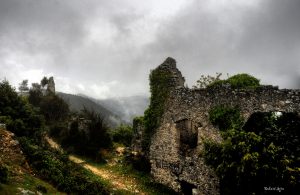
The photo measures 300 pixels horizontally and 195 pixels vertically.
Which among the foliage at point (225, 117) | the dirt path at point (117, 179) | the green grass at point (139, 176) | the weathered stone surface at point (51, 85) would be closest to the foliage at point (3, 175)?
the green grass at point (139, 176)

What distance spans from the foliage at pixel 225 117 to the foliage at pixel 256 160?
1.92m

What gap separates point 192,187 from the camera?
18.3 m

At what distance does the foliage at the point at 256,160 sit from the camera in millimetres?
11656

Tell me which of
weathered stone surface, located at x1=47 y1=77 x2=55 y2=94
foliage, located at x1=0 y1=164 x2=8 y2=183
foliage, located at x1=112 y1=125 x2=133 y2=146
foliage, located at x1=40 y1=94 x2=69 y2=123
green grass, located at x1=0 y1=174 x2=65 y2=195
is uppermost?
weathered stone surface, located at x1=47 y1=77 x2=55 y2=94

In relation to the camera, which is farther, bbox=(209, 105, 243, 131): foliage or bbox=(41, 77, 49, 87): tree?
bbox=(41, 77, 49, 87): tree

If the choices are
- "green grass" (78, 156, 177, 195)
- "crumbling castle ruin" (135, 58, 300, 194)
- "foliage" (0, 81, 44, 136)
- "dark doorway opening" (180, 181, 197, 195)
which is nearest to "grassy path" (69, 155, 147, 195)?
"green grass" (78, 156, 177, 195)

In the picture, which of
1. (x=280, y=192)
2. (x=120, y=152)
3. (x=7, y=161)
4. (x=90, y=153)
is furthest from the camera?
(x=120, y=152)

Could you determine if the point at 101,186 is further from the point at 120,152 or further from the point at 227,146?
the point at 120,152

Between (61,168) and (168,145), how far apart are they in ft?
20.8

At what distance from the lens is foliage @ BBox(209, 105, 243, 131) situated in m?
15.9

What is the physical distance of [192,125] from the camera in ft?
60.0

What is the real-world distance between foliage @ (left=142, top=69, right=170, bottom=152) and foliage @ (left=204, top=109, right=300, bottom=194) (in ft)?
21.2

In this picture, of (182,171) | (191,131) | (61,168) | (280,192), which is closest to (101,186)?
(61,168)

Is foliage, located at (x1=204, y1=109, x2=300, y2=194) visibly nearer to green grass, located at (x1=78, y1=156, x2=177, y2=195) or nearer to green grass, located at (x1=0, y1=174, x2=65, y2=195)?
green grass, located at (x1=78, y1=156, x2=177, y2=195)
